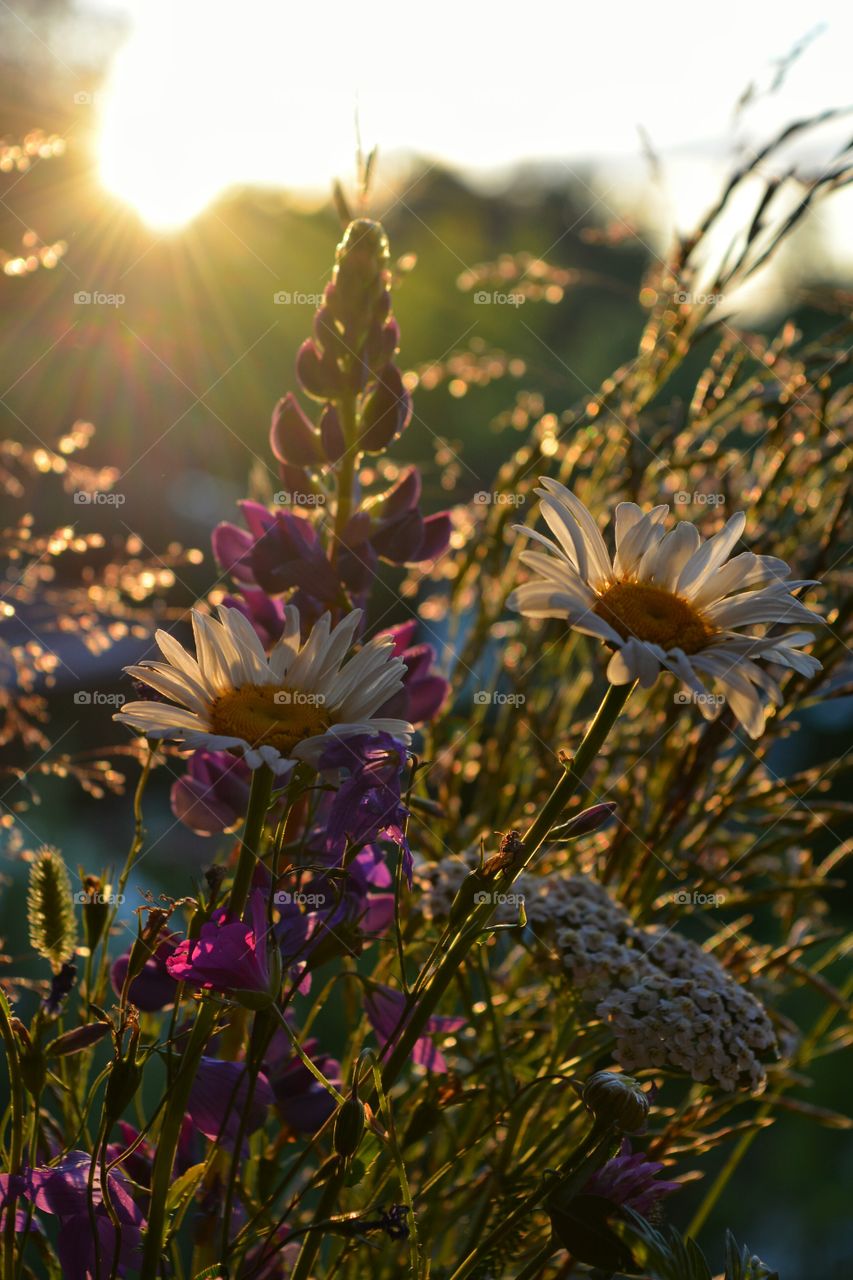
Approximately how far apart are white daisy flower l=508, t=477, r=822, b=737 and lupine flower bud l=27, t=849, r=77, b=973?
0.17 meters

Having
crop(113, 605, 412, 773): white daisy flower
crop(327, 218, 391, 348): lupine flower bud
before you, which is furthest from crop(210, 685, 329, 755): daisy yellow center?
crop(327, 218, 391, 348): lupine flower bud

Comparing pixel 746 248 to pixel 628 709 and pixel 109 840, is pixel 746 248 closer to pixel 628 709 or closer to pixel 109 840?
pixel 628 709

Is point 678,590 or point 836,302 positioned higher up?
point 836,302

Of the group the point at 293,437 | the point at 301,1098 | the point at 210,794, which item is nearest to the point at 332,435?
the point at 293,437

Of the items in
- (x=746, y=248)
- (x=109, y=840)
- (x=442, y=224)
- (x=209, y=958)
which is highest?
(x=442, y=224)

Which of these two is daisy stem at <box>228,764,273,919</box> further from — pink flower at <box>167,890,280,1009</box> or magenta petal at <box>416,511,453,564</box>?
magenta petal at <box>416,511,453,564</box>

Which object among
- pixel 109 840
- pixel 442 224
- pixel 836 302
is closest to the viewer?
pixel 836 302

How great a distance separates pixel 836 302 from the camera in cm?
64

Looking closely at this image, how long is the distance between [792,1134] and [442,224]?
20.2 feet

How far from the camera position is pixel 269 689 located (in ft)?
1.20

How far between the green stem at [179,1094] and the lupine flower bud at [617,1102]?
0.11 metres

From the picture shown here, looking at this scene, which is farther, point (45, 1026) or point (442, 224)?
point (442, 224)

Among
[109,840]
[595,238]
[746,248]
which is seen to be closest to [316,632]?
[746,248]

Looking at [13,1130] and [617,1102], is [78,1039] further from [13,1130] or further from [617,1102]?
[617,1102]
